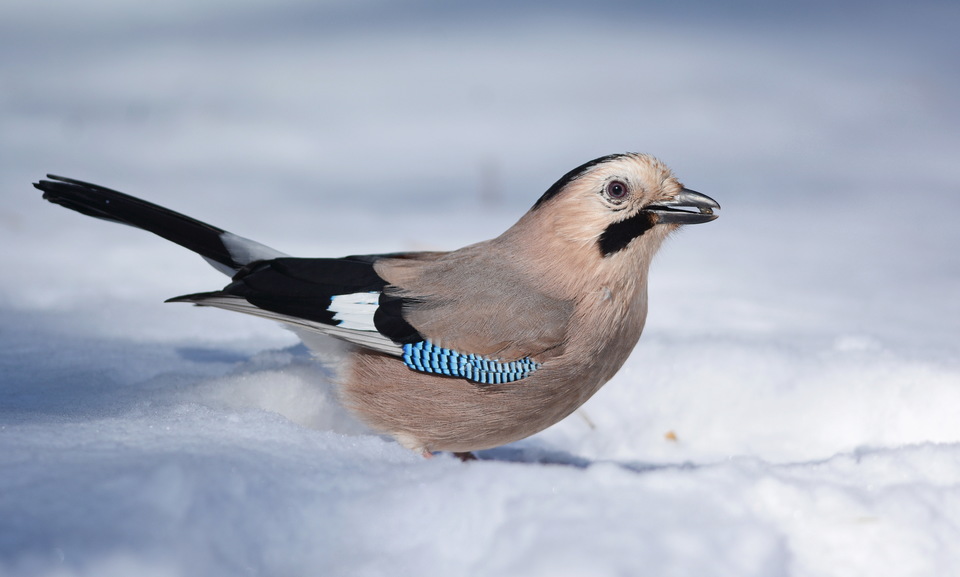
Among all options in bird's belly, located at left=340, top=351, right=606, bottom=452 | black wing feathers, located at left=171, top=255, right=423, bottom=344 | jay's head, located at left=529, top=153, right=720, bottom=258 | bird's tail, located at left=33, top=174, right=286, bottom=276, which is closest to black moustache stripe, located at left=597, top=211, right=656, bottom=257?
jay's head, located at left=529, top=153, right=720, bottom=258

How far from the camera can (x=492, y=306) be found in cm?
298

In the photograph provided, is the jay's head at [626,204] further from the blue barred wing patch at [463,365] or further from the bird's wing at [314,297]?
the bird's wing at [314,297]

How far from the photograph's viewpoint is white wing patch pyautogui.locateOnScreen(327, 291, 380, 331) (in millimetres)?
2994

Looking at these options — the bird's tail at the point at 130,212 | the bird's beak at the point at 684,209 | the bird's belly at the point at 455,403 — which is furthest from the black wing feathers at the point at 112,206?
the bird's beak at the point at 684,209

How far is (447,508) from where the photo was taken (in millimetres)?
2164

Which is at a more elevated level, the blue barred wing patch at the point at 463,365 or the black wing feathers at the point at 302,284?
the black wing feathers at the point at 302,284

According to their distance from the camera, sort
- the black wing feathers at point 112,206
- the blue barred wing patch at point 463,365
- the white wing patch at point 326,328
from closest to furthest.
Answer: the blue barred wing patch at point 463,365, the white wing patch at point 326,328, the black wing feathers at point 112,206

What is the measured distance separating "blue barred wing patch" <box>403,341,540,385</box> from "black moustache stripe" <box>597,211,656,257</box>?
0.45 metres

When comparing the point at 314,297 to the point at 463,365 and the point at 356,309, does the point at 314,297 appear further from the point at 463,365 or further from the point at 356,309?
the point at 463,365

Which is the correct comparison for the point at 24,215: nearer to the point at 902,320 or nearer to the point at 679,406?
the point at 679,406

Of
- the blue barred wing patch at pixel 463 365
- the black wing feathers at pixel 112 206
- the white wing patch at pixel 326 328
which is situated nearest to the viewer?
the blue barred wing patch at pixel 463 365

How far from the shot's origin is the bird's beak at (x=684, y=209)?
9.86 ft

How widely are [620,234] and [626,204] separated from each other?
0.09 m

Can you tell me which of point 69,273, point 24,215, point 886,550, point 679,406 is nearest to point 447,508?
point 886,550
